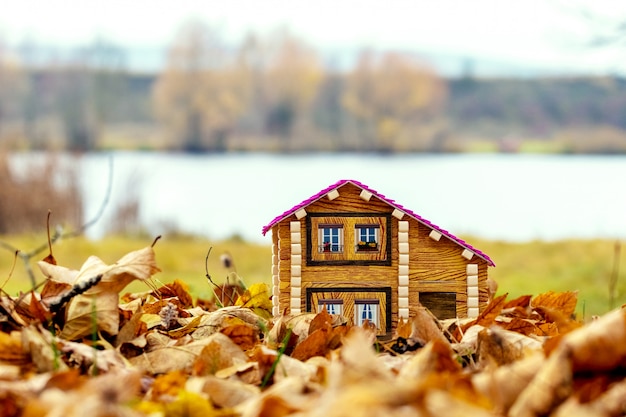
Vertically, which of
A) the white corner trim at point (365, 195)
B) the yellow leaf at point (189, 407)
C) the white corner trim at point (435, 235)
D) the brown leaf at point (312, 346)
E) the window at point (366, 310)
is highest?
the white corner trim at point (365, 195)

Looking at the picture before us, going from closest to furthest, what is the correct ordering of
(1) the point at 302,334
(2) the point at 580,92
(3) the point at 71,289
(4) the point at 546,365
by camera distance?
(4) the point at 546,365, (3) the point at 71,289, (1) the point at 302,334, (2) the point at 580,92

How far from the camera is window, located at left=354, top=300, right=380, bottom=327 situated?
6.57 feet

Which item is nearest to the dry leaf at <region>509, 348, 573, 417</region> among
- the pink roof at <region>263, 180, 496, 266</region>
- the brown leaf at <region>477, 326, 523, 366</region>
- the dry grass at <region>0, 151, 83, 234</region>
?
the brown leaf at <region>477, 326, 523, 366</region>

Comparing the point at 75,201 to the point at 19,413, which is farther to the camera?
the point at 75,201

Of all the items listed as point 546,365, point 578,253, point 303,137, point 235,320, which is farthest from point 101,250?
point 303,137

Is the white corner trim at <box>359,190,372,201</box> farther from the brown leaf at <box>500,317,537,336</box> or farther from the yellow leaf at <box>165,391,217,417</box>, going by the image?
the yellow leaf at <box>165,391,217,417</box>

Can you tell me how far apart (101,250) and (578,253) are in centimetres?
580

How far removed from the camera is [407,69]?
42.9m

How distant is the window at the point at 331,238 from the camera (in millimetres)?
2041

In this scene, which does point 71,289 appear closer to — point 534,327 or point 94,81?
point 534,327

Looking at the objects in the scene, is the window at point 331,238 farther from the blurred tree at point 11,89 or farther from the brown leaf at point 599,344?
the blurred tree at point 11,89

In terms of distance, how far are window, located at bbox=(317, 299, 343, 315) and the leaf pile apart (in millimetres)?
134

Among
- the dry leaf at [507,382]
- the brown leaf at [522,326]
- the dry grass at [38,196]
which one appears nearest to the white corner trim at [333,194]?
the brown leaf at [522,326]

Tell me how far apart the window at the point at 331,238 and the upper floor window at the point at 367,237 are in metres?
0.04
